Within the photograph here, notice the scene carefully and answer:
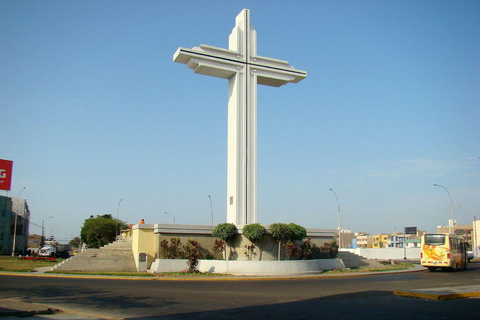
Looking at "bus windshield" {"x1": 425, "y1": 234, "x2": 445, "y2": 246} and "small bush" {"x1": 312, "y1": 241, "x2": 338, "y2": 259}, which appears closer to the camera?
"bus windshield" {"x1": 425, "y1": 234, "x2": 445, "y2": 246}

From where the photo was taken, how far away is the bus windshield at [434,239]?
33438 mm

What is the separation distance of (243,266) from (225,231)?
2.75m

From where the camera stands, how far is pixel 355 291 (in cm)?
1834

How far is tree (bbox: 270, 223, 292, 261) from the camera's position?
30.3m

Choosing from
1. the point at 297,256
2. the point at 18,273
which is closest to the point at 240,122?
the point at 297,256

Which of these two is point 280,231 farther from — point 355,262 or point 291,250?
point 355,262

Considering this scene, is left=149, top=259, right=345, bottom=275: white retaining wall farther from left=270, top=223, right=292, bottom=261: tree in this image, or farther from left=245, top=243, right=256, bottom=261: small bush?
left=270, top=223, right=292, bottom=261: tree

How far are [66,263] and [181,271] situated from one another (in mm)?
8109

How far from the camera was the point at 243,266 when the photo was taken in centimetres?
2873

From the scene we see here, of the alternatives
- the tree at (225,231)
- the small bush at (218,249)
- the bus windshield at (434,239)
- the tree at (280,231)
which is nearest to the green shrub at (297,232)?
the tree at (280,231)

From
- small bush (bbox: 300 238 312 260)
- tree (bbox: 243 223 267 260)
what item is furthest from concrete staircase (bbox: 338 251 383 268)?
tree (bbox: 243 223 267 260)

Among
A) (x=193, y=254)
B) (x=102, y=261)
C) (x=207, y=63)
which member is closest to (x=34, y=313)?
(x=193, y=254)

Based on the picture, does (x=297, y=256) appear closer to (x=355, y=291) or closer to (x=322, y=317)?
(x=355, y=291)

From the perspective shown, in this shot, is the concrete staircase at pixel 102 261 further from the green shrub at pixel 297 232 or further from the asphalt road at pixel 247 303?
the asphalt road at pixel 247 303
